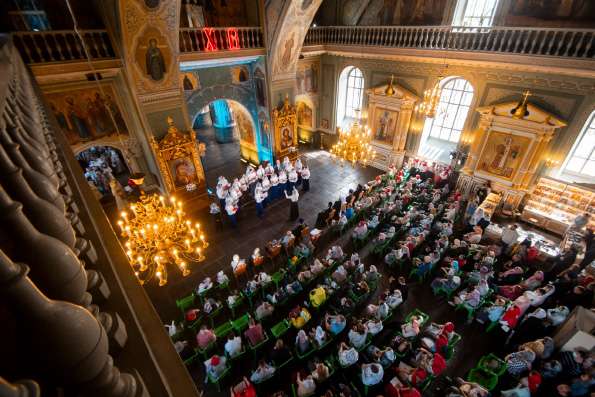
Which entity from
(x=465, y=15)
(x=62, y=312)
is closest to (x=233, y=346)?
(x=62, y=312)

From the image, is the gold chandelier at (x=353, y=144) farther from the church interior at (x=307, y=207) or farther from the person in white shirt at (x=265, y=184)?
the person in white shirt at (x=265, y=184)

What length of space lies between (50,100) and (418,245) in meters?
12.4

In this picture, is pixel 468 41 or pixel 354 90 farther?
pixel 354 90

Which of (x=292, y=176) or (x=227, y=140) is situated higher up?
(x=292, y=176)

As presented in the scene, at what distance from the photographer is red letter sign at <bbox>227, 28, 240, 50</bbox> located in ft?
35.6

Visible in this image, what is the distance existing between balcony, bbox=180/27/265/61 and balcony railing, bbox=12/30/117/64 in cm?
226

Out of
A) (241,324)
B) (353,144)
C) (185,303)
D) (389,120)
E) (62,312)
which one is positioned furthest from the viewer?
(389,120)

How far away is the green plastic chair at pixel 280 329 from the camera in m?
6.91

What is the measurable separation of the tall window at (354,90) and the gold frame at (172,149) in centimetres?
906

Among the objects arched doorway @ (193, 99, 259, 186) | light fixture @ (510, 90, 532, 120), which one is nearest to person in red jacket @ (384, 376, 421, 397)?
light fixture @ (510, 90, 532, 120)

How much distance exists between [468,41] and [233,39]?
861cm

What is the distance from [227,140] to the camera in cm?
1953

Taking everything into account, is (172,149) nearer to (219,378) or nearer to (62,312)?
(219,378)

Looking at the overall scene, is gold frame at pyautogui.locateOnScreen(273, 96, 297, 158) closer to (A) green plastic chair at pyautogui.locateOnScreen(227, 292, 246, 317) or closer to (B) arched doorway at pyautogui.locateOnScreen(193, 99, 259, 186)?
(B) arched doorway at pyautogui.locateOnScreen(193, 99, 259, 186)
